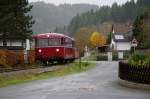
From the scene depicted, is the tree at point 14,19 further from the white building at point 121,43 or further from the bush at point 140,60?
the white building at point 121,43

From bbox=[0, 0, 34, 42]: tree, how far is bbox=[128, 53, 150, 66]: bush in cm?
1859

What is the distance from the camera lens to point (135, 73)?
18719 mm

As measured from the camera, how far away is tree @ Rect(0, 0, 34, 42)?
124ft

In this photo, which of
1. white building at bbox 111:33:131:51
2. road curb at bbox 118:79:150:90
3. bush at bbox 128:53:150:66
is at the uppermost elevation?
white building at bbox 111:33:131:51

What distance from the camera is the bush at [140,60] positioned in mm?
19256

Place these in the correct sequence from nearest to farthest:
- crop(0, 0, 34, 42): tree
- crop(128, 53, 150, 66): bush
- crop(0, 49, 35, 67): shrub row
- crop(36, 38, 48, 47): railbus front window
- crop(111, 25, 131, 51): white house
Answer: crop(128, 53, 150, 66): bush, crop(0, 49, 35, 67): shrub row, crop(0, 0, 34, 42): tree, crop(36, 38, 48, 47): railbus front window, crop(111, 25, 131, 51): white house

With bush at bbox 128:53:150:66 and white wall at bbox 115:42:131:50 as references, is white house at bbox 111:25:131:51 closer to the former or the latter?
white wall at bbox 115:42:131:50

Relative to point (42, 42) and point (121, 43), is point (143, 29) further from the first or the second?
point (42, 42)

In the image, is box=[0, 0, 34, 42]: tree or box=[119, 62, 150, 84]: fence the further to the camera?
box=[0, 0, 34, 42]: tree

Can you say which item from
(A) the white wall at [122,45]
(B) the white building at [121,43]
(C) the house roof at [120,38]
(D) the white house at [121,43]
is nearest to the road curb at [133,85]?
(D) the white house at [121,43]

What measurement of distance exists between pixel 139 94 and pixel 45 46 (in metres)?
24.9

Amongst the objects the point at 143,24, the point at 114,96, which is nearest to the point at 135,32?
the point at 143,24

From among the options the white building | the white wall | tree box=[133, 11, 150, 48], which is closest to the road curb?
tree box=[133, 11, 150, 48]

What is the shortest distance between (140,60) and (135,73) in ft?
4.26
